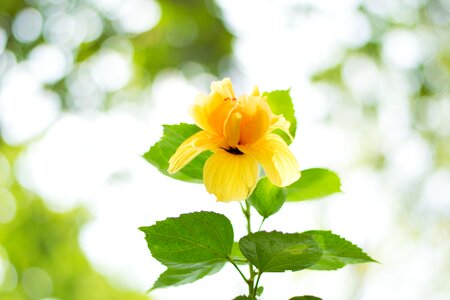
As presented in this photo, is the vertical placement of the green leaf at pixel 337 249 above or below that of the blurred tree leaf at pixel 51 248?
above

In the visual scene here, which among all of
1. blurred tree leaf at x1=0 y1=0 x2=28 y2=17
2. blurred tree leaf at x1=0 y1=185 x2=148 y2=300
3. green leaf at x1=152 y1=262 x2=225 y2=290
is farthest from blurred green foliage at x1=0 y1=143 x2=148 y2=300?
green leaf at x1=152 y1=262 x2=225 y2=290

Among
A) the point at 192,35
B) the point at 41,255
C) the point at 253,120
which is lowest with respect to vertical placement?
the point at 41,255

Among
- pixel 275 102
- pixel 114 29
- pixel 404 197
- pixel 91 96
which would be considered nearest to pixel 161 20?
pixel 114 29

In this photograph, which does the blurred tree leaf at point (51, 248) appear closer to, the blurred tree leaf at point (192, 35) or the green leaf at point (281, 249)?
the blurred tree leaf at point (192, 35)

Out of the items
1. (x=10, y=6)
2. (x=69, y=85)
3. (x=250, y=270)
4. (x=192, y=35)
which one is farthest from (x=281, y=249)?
(x=69, y=85)

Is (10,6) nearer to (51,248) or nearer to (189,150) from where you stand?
(51,248)

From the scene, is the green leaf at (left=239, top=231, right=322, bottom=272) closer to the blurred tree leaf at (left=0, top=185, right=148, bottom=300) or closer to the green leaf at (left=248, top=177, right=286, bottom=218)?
the green leaf at (left=248, top=177, right=286, bottom=218)

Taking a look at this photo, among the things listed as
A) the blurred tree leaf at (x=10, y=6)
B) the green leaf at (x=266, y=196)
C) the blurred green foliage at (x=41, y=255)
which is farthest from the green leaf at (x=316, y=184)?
the blurred green foliage at (x=41, y=255)
